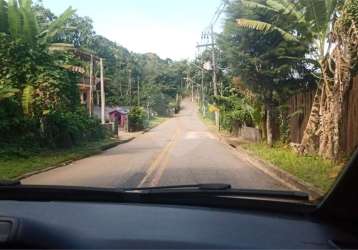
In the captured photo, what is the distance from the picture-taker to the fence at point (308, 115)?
15.2m

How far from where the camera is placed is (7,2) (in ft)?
70.8

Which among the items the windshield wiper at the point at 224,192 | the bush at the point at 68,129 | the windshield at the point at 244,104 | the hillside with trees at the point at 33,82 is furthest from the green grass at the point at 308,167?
the bush at the point at 68,129

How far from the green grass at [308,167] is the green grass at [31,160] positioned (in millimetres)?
6866

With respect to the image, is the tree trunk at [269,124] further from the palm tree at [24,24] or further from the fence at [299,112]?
the palm tree at [24,24]

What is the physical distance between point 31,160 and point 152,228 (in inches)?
711

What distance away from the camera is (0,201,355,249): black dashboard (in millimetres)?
2030

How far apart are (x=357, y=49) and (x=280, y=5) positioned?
3.11 m

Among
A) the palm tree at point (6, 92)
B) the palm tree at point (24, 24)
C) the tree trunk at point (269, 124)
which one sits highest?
the palm tree at point (24, 24)

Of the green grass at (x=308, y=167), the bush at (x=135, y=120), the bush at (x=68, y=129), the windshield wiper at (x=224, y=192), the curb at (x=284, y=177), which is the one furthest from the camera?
the bush at (x=135, y=120)

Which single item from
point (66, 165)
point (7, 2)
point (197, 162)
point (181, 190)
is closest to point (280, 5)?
point (197, 162)

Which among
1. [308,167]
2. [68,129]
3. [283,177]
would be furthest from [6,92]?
[308,167]

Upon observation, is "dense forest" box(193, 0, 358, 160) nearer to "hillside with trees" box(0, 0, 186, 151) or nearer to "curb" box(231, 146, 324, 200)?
"curb" box(231, 146, 324, 200)

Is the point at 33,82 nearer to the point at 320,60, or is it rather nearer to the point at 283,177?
the point at 320,60

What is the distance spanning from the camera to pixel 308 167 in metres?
15.1
